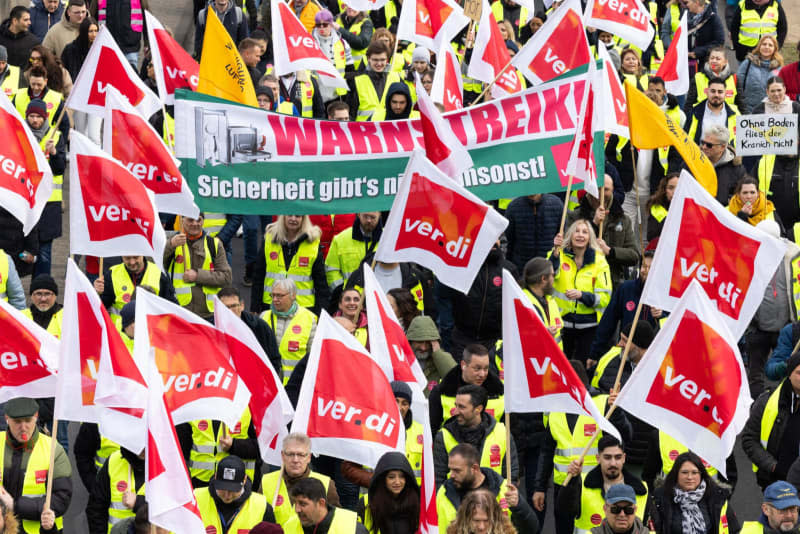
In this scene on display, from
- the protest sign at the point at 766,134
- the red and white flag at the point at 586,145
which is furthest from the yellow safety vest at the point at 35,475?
the protest sign at the point at 766,134

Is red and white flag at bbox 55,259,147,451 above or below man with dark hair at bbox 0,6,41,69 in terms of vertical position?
below

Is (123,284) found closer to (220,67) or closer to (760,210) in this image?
(220,67)

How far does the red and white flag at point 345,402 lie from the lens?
10570 mm

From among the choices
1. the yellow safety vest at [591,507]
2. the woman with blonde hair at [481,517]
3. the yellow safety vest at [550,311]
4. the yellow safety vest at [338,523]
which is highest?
the yellow safety vest at [550,311]

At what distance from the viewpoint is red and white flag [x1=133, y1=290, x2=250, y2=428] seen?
35.3 ft

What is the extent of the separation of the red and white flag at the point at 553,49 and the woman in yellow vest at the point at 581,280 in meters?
2.30

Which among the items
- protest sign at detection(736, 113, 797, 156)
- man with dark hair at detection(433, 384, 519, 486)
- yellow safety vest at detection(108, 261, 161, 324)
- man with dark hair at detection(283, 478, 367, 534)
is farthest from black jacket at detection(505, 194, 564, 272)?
man with dark hair at detection(283, 478, 367, 534)

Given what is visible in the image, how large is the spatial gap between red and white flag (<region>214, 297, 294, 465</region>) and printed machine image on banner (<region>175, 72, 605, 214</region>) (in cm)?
277

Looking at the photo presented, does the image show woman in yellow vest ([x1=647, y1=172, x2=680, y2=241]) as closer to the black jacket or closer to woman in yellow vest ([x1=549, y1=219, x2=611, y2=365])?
the black jacket

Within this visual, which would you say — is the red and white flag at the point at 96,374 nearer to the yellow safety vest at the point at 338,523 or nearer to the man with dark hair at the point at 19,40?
the yellow safety vest at the point at 338,523

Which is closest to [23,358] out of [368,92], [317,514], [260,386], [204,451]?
[260,386]

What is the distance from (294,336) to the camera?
13.2 meters

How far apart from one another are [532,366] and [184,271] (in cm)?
438

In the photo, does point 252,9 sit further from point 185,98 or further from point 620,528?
point 620,528
